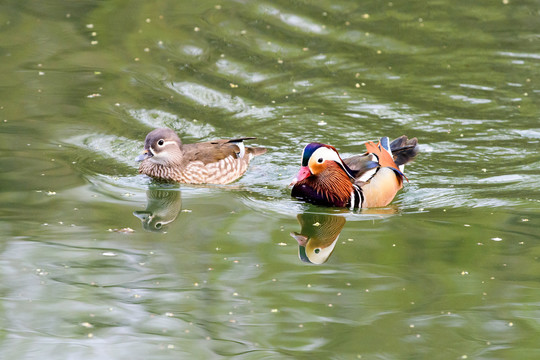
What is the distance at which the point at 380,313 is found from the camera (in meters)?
6.49

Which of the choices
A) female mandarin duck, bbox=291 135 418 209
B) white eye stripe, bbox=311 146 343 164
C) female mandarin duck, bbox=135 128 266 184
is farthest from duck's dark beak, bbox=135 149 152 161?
white eye stripe, bbox=311 146 343 164

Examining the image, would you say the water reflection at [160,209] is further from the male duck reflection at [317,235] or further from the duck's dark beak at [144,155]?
the male duck reflection at [317,235]

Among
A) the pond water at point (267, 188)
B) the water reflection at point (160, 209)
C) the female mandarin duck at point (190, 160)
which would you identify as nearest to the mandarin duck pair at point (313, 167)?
the female mandarin duck at point (190, 160)

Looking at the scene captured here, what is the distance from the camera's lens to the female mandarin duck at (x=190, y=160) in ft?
32.4

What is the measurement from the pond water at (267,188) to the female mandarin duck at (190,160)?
0.23 metres

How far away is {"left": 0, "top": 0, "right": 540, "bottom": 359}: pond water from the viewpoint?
6.32m

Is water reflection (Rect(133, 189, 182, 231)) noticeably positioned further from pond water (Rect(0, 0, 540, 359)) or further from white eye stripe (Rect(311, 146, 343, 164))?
white eye stripe (Rect(311, 146, 343, 164))

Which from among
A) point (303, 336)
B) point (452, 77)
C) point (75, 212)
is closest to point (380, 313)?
point (303, 336)

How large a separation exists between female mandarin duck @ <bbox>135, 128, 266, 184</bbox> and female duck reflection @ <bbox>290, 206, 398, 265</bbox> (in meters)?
1.55

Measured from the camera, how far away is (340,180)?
9.21m

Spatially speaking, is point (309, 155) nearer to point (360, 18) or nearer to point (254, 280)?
point (254, 280)

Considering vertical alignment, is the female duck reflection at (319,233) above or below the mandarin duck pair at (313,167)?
below

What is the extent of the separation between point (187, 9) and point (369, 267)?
847 cm

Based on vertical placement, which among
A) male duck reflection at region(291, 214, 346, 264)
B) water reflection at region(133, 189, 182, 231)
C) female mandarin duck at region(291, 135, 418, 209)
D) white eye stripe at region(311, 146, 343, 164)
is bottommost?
male duck reflection at region(291, 214, 346, 264)
